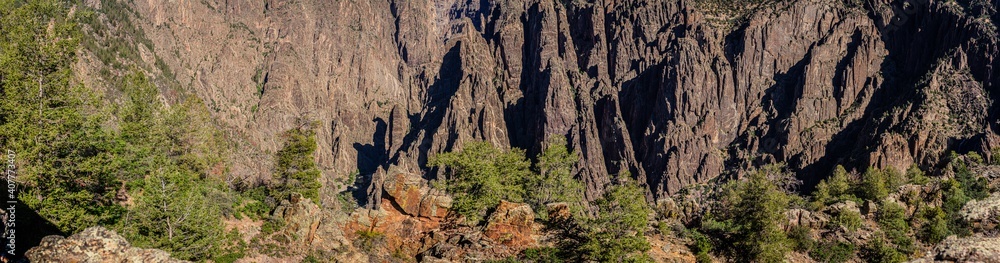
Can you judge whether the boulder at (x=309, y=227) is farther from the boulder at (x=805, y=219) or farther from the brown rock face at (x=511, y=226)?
the boulder at (x=805, y=219)

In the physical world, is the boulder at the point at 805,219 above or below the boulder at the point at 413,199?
below

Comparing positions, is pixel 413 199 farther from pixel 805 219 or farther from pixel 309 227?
pixel 805 219

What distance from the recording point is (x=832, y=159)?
183 m

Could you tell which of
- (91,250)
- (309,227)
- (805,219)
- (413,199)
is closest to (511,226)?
(413,199)

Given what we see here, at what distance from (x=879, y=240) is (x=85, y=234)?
4822 centimetres

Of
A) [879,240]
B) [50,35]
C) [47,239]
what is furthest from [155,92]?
[879,240]

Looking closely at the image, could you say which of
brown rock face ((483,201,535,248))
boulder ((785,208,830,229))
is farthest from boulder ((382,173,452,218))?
boulder ((785,208,830,229))

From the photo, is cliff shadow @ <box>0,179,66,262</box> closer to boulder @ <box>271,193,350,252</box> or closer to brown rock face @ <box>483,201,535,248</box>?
boulder @ <box>271,193,350,252</box>

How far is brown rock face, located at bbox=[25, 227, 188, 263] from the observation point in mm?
16094

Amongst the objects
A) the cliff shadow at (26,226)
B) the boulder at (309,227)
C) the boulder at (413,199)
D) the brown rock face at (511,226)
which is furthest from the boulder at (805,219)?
the cliff shadow at (26,226)

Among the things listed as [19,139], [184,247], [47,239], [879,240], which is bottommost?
[879,240]

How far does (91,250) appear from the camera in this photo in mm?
16406

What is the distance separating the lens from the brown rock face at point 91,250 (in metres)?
16.1

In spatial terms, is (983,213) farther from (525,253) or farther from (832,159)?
(832,159)
